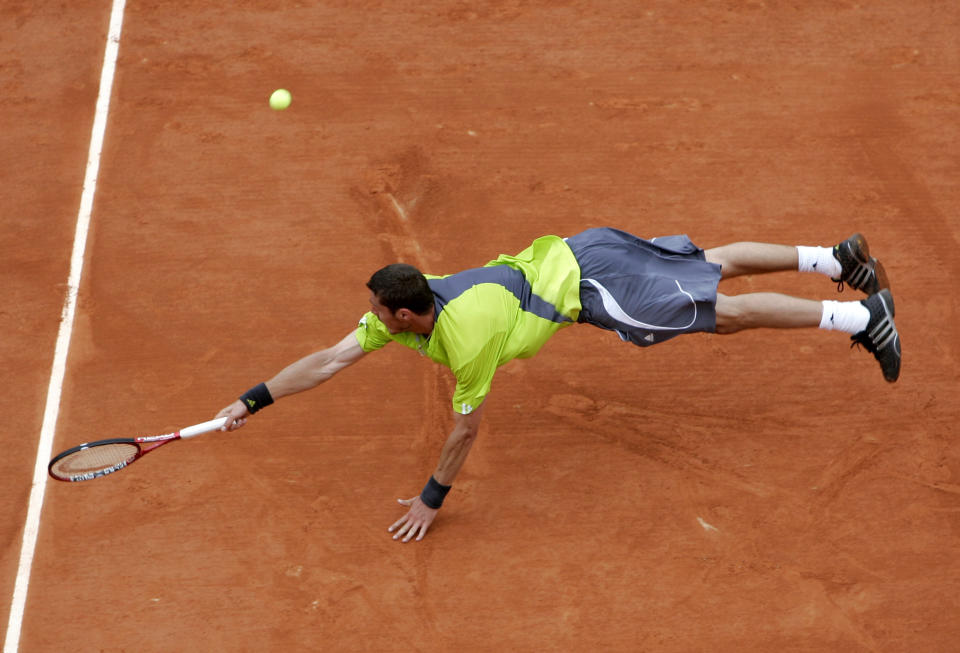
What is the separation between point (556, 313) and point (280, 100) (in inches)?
147

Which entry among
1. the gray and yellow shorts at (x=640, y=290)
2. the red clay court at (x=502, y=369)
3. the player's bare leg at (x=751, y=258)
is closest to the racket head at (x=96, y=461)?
the red clay court at (x=502, y=369)

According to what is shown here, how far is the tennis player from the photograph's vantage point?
5.81m

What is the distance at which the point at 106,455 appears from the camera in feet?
19.8

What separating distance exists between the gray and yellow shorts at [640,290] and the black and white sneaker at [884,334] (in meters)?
0.87

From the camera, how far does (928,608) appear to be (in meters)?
6.00

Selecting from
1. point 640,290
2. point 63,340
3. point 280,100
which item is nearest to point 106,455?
point 63,340

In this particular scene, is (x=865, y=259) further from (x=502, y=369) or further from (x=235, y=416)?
(x=235, y=416)

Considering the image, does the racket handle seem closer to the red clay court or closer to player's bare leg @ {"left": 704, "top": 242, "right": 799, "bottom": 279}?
the red clay court

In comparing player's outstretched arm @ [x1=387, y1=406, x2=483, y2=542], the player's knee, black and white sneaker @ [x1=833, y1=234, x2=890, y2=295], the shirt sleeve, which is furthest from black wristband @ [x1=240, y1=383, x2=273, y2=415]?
black and white sneaker @ [x1=833, y1=234, x2=890, y2=295]

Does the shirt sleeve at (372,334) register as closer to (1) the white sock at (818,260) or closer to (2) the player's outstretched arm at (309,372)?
(2) the player's outstretched arm at (309,372)

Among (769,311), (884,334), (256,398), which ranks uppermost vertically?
(769,311)

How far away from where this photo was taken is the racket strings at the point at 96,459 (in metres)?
5.92

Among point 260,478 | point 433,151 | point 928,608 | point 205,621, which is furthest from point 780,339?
point 205,621

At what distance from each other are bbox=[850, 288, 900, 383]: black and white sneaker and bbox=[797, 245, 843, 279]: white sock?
465 mm
